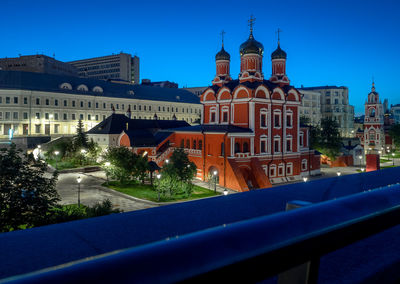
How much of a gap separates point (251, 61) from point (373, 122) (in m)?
39.8

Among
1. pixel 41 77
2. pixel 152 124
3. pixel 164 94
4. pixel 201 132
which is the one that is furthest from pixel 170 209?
pixel 164 94

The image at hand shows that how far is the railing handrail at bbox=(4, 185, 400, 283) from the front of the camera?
765mm

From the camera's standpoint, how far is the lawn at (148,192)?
24891 millimetres

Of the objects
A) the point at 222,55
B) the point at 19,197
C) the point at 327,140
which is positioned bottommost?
the point at 19,197

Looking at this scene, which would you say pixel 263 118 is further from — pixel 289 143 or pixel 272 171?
pixel 272 171

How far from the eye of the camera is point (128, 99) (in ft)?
222

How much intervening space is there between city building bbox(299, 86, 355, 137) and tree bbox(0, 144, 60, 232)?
81674 mm

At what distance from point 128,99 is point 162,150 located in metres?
30.9

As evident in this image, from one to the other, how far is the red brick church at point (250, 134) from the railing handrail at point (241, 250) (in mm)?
29660

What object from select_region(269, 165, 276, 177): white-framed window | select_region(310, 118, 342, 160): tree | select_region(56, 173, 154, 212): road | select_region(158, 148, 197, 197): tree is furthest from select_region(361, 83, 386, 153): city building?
select_region(56, 173, 154, 212): road

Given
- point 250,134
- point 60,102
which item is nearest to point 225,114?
point 250,134

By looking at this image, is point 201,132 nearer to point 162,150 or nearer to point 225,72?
point 162,150

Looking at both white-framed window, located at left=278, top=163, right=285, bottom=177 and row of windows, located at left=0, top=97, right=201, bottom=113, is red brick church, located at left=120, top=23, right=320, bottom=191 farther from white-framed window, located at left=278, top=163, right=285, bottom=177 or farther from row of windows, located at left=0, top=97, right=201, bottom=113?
row of windows, located at left=0, top=97, right=201, bottom=113

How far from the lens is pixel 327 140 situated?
166 feet
